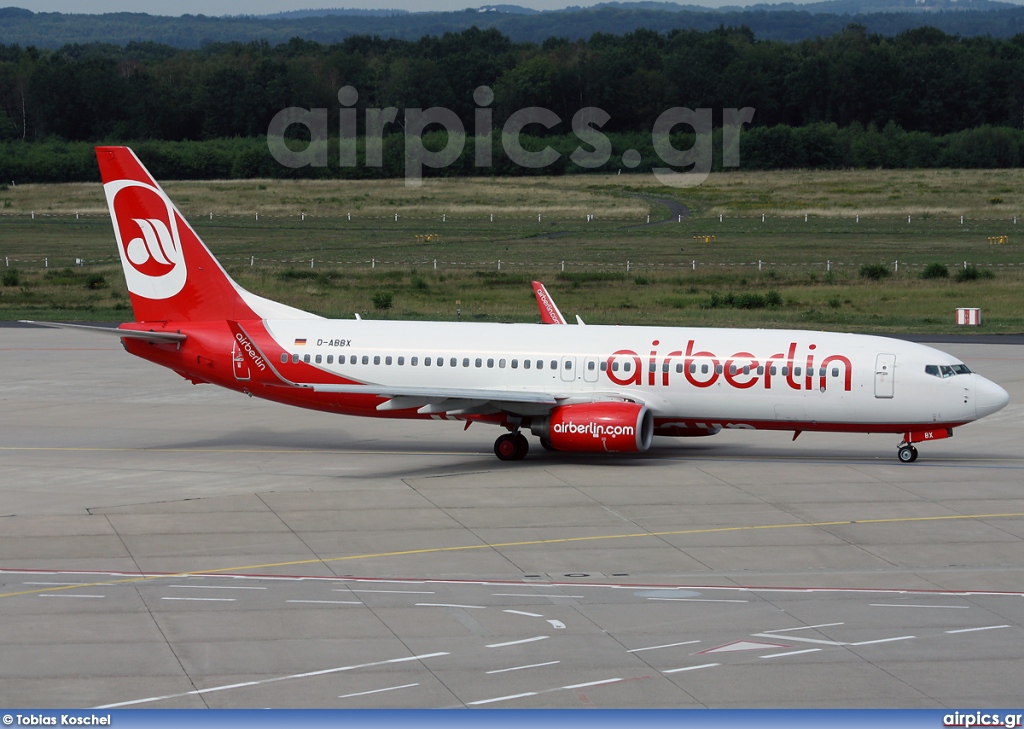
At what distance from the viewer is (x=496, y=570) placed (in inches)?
1080

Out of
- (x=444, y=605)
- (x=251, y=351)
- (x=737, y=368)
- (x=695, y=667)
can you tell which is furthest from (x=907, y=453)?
(x=251, y=351)

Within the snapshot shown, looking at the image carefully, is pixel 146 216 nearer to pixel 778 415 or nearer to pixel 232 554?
pixel 232 554

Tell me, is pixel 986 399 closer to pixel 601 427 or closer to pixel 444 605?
pixel 601 427

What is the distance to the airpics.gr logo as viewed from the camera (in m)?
41.8

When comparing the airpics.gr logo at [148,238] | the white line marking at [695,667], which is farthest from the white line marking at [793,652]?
the airpics.gr logo at [148,238]

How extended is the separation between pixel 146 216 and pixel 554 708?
91.0 ft

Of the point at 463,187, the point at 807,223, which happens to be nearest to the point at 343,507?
the point at 807,223

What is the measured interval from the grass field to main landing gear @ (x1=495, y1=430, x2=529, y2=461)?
29395mm

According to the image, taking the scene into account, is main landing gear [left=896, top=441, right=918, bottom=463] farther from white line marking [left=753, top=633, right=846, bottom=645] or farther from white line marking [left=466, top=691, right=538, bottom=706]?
white line marking [left=466, top=691, right=538, bottom=706]

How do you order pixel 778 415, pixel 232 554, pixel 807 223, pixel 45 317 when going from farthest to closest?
pixel 807 223 < pixel 45 317 < pixel 778 415 < pixel 232 554

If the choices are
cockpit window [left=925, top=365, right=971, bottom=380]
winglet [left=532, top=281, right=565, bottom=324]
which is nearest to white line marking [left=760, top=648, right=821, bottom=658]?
cockpit window [left=925, top=365, right=971, bottom=380]

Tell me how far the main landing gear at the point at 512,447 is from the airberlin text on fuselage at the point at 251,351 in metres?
7.56

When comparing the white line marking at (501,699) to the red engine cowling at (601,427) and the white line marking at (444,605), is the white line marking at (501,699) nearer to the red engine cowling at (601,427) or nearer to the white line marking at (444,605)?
the white line marking at (444,605)

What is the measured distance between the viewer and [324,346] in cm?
4053
